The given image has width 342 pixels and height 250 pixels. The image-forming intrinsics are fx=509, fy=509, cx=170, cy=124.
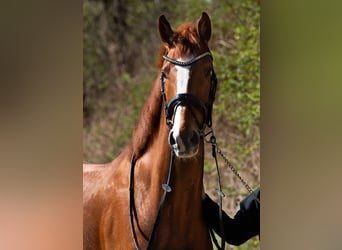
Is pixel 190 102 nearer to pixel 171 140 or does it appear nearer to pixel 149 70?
pixel 171 140

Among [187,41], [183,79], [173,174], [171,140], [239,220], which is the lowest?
[239,220]

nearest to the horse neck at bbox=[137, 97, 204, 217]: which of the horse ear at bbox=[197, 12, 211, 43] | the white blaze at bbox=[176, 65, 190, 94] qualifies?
the white blaze at bbox=[176, 65, 190, 94]

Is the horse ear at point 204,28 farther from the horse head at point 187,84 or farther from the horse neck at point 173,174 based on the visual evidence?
the horse neck at point 173,174

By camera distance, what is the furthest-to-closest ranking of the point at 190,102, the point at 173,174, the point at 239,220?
the point at 239,220 → the point at 173,174 → the point at 190,102

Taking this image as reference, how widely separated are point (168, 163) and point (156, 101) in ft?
0.84

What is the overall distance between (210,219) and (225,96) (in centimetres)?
53

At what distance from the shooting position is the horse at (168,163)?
1987mm

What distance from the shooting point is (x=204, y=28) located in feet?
6.75

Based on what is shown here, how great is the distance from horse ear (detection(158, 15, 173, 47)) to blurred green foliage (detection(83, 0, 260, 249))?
0.04 meters

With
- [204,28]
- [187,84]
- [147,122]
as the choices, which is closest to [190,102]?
[187,84]

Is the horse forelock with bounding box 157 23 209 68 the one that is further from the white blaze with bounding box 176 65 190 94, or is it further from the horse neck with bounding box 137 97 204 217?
the horse neck with bounding box 137 97 204 217
